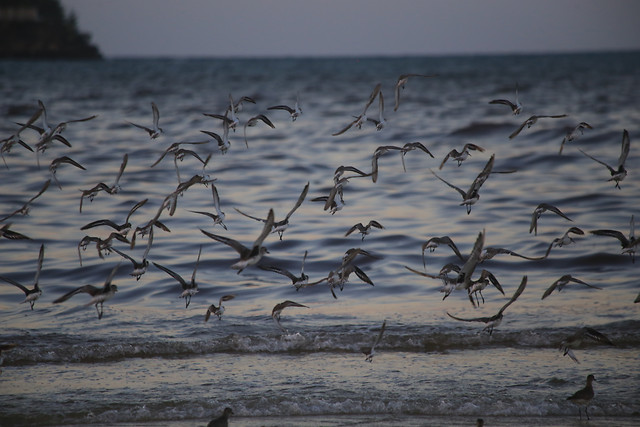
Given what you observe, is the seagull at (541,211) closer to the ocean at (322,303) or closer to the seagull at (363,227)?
the ocean at (322,303)

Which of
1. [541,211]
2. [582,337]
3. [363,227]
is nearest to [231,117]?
[363,227]

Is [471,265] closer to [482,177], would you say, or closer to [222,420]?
[482,177]

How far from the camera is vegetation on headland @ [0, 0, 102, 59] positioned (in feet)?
462

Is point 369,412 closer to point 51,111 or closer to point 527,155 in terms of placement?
point 527,155

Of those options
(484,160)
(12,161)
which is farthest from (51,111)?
(484,160)

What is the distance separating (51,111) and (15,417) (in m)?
34.8

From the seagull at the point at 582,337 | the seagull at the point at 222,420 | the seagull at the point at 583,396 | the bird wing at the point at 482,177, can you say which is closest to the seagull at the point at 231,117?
the bird wing at the point at 482,177

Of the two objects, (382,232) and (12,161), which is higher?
(12,161)

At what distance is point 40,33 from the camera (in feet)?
473

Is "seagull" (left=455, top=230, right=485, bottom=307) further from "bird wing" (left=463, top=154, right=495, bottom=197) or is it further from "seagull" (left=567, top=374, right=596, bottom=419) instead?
"seagull" (left=567, top=374, right=596, bottom=419)

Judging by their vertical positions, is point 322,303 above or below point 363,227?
below

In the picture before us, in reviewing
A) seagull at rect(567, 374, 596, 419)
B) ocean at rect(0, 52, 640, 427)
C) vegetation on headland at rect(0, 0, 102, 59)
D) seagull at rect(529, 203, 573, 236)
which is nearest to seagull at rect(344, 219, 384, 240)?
ocean at rect(0, 52, 640, 427)

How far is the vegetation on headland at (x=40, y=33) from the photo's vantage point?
141 m

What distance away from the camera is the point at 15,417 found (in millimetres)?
7637
